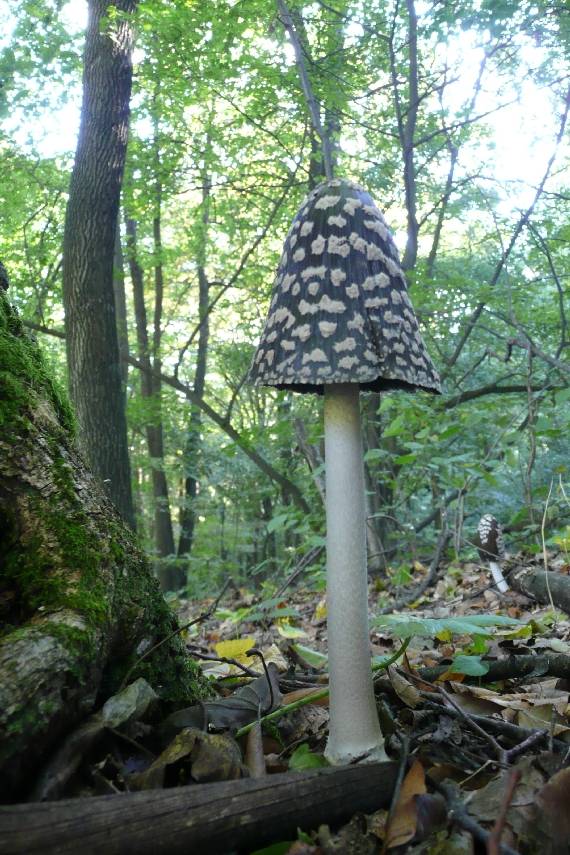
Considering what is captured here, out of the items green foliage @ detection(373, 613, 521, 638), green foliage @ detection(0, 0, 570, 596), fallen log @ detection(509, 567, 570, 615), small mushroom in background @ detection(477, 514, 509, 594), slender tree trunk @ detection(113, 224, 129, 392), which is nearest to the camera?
green foliage @ detection(373, 613, 521, 638)

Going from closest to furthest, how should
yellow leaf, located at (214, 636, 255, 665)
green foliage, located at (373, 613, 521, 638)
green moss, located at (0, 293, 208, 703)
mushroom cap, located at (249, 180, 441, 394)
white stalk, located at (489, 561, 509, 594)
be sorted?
green moss, located at (0, 293, 208, 703)
mushroom cap, located at (249, 180, 441, 394)
green foliage, located at (373, 613, 521, 638)
yellow leaf, located at (214, 636, 255, 665)
white stalk, located at (489, 561, 509, 594)

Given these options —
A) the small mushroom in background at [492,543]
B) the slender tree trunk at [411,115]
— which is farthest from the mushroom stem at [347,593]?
the slender tree trunk at [411,115]

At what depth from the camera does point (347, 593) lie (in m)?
2.36

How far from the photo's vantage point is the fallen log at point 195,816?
1.36m

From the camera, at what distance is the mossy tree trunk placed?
169 cm

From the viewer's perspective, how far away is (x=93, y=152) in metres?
7.93

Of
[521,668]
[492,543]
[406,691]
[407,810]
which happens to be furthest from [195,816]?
[492,543]

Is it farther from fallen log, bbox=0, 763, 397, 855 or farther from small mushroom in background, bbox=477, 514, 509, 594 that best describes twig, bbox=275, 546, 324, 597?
fallen log, bbox=0, 763, 397, 855

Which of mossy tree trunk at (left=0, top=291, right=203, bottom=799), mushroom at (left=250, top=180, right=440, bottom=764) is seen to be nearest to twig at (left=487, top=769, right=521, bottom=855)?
mushroom at (left=250, top=180, right=440, bottom=764)

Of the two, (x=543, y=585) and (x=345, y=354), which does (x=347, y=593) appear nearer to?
(x=345, y=354)

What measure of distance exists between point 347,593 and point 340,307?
40.4 inches

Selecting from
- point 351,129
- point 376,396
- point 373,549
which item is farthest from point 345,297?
point 351,129

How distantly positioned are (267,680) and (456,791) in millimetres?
985

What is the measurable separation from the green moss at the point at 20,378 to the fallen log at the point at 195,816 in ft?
4.39
